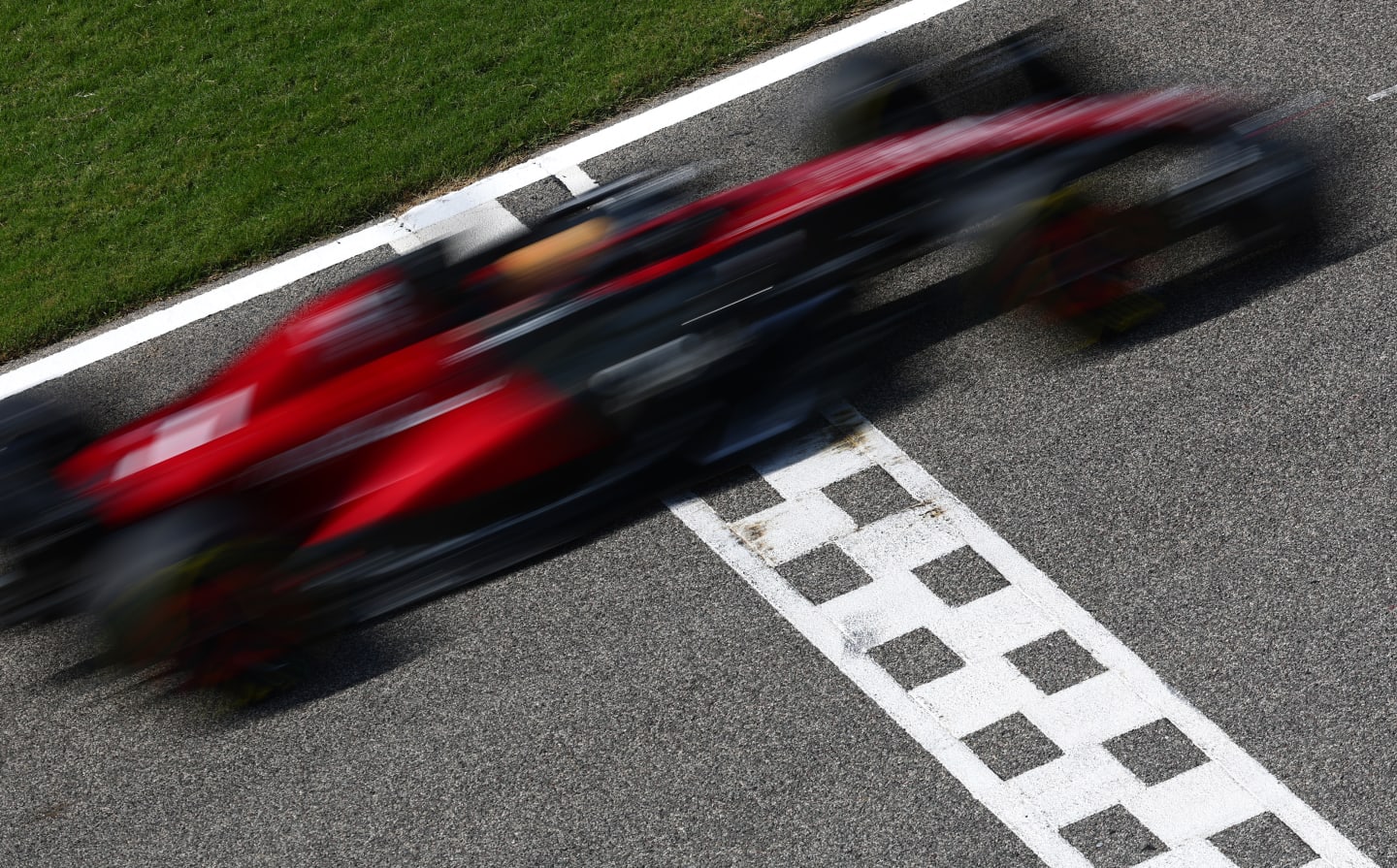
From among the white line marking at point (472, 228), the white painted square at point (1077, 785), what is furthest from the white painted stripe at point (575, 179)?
the white painted square at point (1077, 785)

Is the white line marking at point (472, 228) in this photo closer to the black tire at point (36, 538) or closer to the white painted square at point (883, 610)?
the black tire at point (36, 538)

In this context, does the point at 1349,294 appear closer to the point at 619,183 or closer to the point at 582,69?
the point at 619,183

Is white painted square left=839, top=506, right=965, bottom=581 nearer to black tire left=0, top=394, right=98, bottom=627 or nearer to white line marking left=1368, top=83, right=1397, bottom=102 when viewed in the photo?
black tire left=0, top=394, right=98, bottom=627

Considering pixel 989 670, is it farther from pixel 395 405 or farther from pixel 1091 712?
pixel 395 405

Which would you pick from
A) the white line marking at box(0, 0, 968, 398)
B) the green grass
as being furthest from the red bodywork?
the green grass

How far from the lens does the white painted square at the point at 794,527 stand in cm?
549

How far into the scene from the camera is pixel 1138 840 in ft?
14.8

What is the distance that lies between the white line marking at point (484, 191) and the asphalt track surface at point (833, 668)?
1.96 meters

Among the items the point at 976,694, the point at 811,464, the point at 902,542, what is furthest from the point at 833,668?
the point at 811,464

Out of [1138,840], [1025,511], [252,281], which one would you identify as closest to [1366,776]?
[1138,840]

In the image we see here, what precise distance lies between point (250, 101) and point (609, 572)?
14.4 feet

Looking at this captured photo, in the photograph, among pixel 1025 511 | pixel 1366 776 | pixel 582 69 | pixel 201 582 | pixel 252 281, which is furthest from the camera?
pixel 582 69

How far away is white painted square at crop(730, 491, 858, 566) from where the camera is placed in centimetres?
549

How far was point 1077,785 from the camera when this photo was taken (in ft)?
15.3
